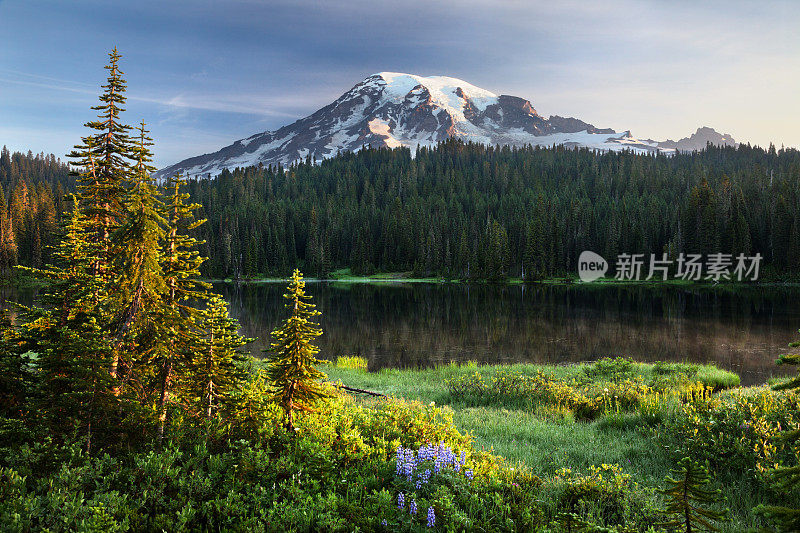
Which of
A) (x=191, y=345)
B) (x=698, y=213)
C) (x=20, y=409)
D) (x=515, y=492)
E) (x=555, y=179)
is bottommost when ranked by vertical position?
(x=515, y=492)

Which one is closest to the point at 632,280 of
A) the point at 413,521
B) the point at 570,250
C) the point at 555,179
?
the point at 570,250

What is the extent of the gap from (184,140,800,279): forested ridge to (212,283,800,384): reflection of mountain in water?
38467mm

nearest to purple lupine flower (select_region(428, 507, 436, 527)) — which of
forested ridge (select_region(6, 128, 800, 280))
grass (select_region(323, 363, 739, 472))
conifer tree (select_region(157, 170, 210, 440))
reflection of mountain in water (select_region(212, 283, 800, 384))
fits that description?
grass (select_region(323, 363, 739, 472))

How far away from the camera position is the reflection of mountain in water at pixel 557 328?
30.1 metres

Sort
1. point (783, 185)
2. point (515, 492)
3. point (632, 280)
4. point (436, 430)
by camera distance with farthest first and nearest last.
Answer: point (783, 185), point (632, 280), point (436, 430), point (515, 492)

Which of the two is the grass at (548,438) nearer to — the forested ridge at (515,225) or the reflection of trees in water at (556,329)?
the reflection of trees in water at (556,329)

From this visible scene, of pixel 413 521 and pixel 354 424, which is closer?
pixel 413 521

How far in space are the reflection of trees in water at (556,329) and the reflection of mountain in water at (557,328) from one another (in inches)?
3.2

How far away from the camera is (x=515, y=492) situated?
21.4 feet

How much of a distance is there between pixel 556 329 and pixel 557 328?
0.61 m

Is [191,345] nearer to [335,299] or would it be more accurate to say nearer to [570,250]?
[335,299]

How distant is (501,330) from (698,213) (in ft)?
286

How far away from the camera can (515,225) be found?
122 meters

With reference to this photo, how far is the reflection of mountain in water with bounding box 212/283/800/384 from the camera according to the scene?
30.1 meters
